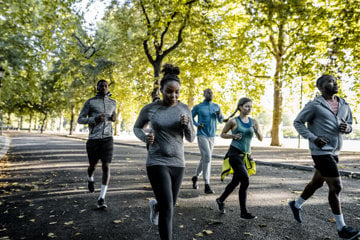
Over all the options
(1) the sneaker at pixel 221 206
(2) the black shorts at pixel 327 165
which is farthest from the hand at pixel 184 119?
(1) the sneaker at pixel 221 206

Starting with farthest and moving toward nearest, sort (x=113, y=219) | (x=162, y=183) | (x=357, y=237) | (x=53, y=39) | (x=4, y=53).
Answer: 1. (x=4, y=53)
2. (x=53, y=39)
3. (x=113, y=219)
4. (x=357, y=237)
5. (x=162, y=183)

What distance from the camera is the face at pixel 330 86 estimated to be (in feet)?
11.9

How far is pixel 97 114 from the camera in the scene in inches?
205

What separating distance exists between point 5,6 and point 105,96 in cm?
823

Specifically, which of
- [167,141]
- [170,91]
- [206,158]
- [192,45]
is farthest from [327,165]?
[192,45]

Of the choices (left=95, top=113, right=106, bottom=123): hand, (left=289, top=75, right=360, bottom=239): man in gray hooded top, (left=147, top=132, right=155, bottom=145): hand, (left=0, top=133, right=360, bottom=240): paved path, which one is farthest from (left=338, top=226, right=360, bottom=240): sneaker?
(left=95, top=113, right=106, bottom=123): hand

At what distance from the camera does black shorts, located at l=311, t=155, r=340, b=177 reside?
3.51 meters

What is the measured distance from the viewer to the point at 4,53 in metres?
15.7

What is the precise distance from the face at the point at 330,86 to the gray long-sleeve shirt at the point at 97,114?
3.79 metres

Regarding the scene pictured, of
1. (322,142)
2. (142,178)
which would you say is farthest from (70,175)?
(322,142)

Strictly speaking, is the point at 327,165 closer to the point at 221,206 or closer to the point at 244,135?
the point at 244,135

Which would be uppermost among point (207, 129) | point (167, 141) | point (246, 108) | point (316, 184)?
point (246, 108)

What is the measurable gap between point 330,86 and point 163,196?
272 cm

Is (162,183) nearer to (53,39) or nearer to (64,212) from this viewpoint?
(64,212)
